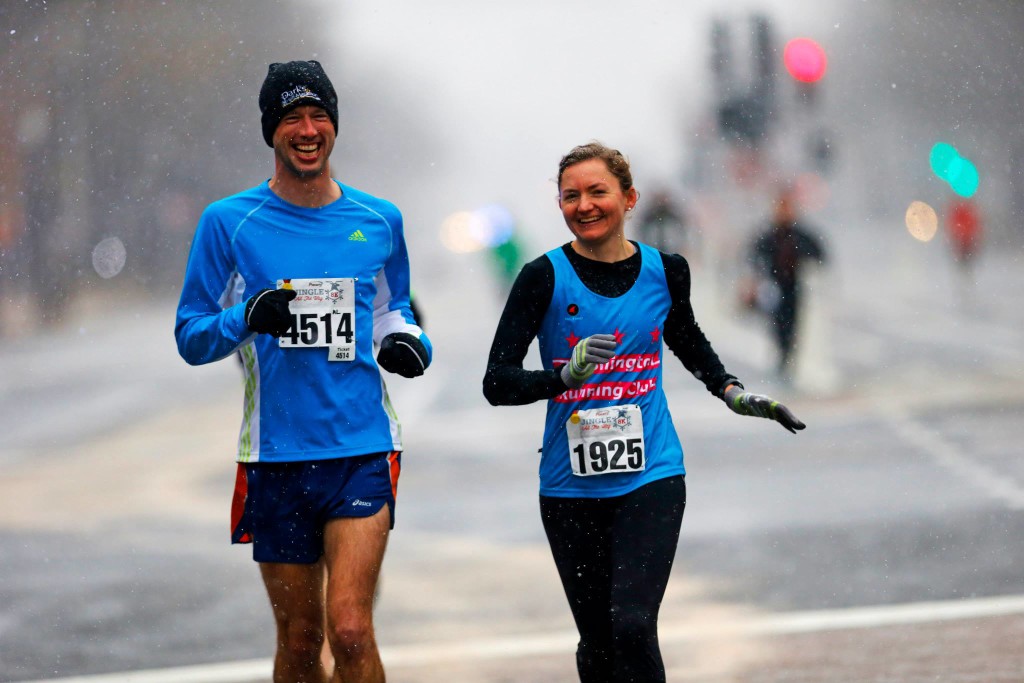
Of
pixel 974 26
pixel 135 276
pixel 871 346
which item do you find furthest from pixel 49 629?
pixel 974 26

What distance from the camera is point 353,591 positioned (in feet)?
13.3

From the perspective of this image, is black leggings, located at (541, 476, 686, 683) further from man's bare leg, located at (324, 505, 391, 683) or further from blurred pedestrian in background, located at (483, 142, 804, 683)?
man's bare leg, located at (324, 505, 391, 683)

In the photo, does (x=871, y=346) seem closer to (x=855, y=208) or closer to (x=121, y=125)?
(x=121, y=125)

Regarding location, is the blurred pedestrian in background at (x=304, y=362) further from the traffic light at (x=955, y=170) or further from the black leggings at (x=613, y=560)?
the traffic light at (x=955, y=170)

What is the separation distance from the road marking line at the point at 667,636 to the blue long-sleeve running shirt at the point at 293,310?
226 centimetres

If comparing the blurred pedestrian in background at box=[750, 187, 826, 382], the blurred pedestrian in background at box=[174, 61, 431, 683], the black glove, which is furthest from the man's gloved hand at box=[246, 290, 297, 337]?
the blurred pedestrian in background at box=[750, 187, 826, 382]

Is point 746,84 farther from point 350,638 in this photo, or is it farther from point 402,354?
point 350,638

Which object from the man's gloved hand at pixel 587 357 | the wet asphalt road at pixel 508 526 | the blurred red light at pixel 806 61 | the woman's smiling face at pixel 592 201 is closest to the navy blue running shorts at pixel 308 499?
the man's gloved hand at pixel 587 357

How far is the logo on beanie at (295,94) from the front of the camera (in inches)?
165

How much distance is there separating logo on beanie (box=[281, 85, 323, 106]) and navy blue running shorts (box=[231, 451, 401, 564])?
0.95 metres

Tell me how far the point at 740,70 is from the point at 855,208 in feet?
182

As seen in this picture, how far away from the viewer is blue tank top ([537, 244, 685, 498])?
4.07m

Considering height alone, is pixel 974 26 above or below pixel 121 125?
above

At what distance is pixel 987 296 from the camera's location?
36.7m
